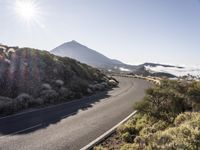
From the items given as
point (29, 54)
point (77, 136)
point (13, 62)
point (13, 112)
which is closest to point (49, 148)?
point (77, 136)

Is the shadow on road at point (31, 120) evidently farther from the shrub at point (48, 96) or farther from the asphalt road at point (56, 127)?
the shrub at point (48, 96)

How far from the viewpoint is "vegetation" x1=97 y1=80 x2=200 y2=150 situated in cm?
795

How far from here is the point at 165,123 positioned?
12180 mm

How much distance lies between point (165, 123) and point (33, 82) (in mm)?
16850

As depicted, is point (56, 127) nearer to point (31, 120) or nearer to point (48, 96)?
point (31, 120)

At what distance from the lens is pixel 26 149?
9898 mm

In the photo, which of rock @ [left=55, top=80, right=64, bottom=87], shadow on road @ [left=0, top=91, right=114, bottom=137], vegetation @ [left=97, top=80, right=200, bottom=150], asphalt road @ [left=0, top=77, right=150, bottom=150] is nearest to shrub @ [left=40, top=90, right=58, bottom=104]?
asphalt road @ [left=0, top=77, right=150, bottom=150]

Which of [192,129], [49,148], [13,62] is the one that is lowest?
[49,148]

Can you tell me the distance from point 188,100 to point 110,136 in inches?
229

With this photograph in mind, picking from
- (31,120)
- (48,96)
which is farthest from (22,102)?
(31,120)

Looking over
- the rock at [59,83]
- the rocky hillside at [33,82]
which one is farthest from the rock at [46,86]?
the rock at [59,83]

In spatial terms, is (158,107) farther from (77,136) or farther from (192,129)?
(192,129)

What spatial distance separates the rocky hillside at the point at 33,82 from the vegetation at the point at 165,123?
8707 millimetres

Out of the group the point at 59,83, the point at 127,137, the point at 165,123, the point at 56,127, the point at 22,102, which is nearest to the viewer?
the point at 127,137
